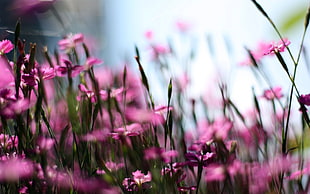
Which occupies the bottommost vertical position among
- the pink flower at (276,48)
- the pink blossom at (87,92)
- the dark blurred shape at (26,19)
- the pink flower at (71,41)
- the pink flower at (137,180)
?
the pink flower at (137,180)

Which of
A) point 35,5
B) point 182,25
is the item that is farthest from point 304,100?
point 182,25

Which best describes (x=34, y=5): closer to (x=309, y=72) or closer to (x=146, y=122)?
(x=146, y=122)

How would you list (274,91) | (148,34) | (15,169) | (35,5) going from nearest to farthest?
1. (15,169)
2. (274,91)
3. (35,5)
4. (148,34)

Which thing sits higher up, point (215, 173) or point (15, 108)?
point (15, 108)

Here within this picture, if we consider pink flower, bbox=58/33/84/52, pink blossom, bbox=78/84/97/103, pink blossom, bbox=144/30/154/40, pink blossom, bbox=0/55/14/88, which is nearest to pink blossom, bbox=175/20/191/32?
pink blossom, bbox=144/30/154/40

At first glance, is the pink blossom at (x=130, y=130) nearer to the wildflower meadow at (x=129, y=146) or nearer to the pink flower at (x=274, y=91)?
the wildflower meadow at (x=129, y=146)

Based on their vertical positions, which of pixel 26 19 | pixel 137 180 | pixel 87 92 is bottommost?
pixel 137 180

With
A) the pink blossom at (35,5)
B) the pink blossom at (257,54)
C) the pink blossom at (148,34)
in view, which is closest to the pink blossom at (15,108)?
the pink blossom at (35,5)

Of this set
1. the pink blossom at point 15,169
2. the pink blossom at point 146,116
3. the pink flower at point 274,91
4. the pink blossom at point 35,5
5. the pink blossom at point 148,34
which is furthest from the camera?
the pink blossom at point 148,34

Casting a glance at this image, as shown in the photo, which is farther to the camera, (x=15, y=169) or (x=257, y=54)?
(x=257, y=54)

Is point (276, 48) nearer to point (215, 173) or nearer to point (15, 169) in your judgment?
point (215, 173)

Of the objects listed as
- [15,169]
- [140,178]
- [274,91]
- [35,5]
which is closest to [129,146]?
[140,178]

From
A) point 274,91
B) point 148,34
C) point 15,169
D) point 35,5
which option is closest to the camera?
point 15,169

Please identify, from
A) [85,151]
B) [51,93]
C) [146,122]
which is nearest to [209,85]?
[51,93]
